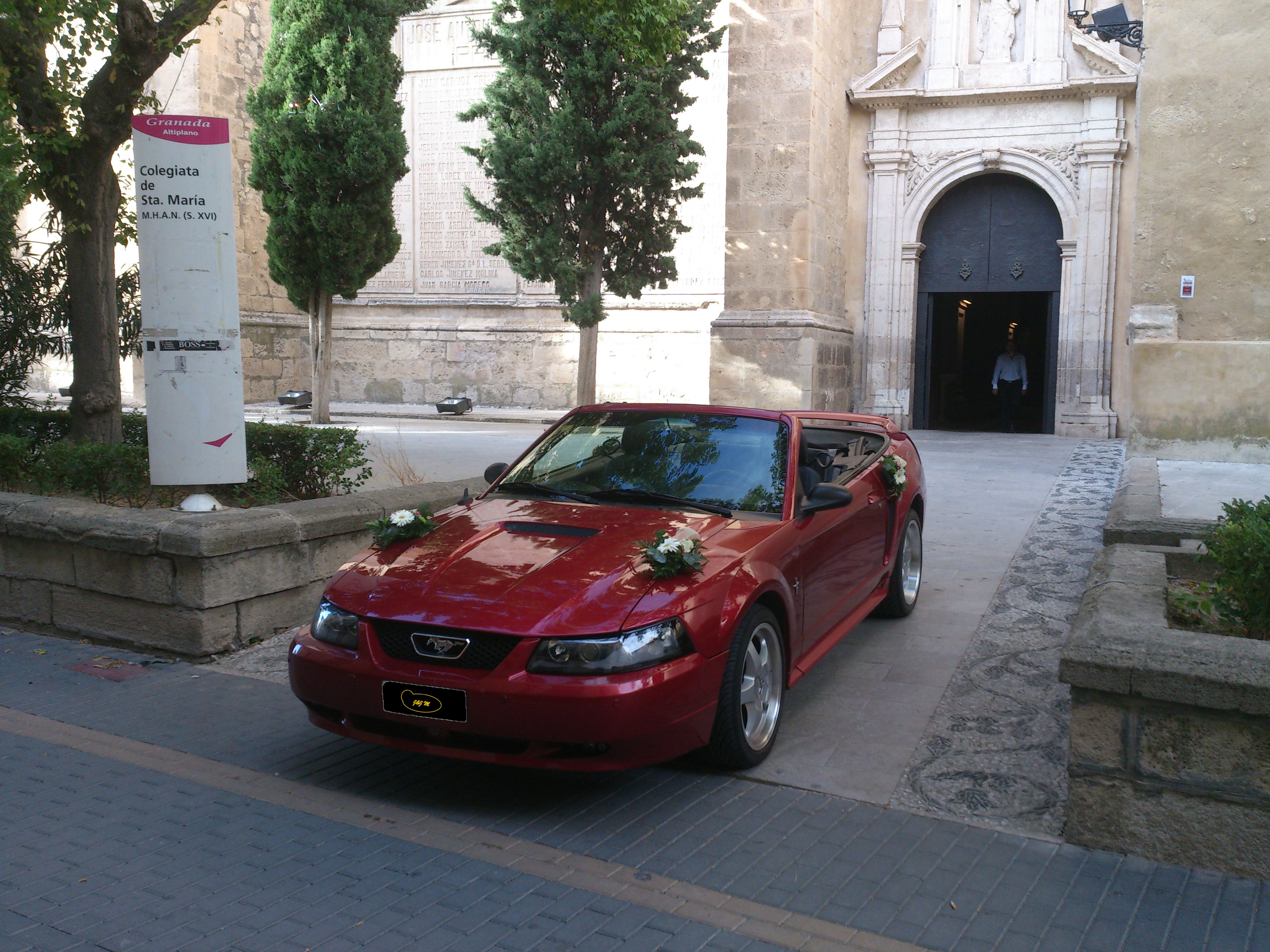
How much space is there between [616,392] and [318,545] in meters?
15.5

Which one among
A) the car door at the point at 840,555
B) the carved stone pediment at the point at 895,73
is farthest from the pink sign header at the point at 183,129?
the carved stone pediment at the point at 895,73

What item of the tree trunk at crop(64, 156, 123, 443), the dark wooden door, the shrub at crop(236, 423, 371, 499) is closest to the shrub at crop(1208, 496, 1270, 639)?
the shrub at crop(236, 423, 371, 499)

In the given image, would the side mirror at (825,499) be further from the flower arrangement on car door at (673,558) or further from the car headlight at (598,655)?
the car headlight at (598,655)

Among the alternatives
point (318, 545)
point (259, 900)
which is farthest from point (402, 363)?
point (259, 900)

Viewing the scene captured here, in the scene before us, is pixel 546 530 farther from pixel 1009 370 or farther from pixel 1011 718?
pixel 1009 370

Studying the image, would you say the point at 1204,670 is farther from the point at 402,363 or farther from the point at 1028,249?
the point at 402,363

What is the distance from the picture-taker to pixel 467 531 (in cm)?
458

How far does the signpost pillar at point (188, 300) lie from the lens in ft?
20.8

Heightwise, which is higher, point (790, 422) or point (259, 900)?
point (790, 422)

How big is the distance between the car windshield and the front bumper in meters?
1.11

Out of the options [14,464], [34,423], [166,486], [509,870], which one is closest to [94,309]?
[14,464]

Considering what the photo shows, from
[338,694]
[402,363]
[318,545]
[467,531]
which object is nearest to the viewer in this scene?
[338,694]

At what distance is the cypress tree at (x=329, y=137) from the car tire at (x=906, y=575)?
12038 mm

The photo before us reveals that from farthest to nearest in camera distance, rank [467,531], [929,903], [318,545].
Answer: [318,545]
[467,531]
[929,903]
